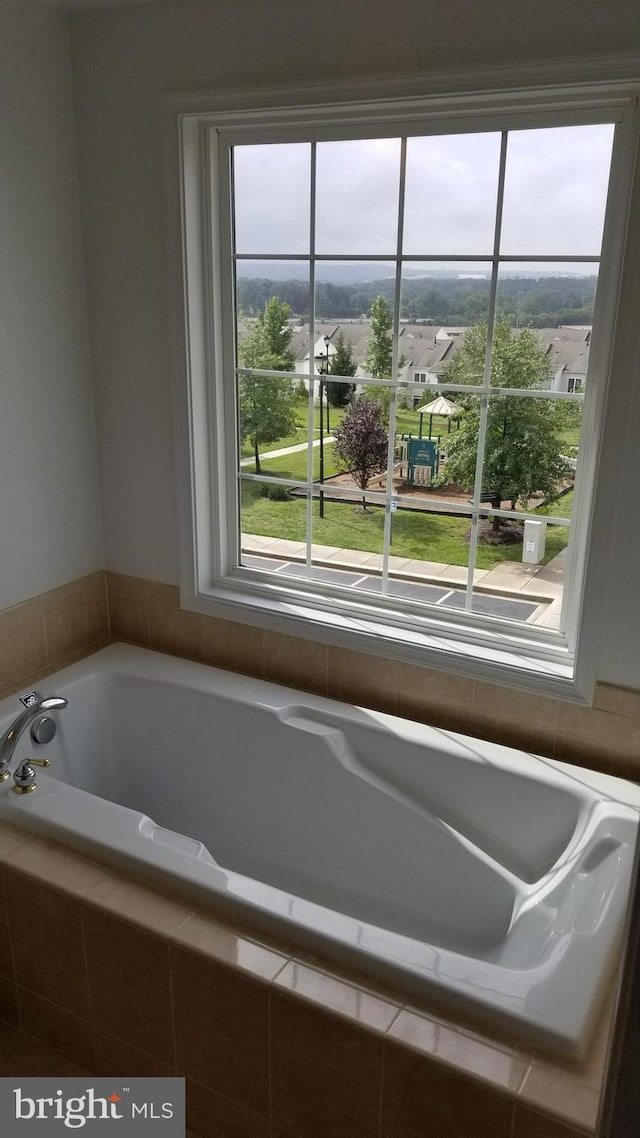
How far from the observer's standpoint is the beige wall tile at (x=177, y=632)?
2.83 metres

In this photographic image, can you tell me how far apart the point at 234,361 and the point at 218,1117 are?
79.9 inches

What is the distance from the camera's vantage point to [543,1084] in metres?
1.39

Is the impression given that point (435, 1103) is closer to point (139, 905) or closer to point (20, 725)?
point (139, 905)

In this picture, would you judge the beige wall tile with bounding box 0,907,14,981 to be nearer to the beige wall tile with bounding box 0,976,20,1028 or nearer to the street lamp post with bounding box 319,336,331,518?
the beige wall tile with bounding box 0,976,20,1028

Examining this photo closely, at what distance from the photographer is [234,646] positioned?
9.07 ft

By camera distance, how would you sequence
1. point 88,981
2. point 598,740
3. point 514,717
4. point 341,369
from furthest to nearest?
point 341,369 → point 514,717 → point 598,740 → point 88,981

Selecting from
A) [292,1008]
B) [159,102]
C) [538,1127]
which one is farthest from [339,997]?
[159,102]

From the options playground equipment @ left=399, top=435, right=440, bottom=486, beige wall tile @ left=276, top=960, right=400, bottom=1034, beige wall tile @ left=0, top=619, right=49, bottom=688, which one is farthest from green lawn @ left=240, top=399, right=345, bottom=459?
beige wall tile @ left=276, top=960, right=400, bottom=1034

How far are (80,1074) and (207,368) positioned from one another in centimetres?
195

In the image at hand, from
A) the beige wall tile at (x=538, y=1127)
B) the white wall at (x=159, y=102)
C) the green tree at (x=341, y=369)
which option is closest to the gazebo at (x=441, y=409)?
the green tree at (x=341, y=369)

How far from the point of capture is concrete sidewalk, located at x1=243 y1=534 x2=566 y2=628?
234 cm

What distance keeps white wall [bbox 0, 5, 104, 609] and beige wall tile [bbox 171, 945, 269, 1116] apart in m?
1.37

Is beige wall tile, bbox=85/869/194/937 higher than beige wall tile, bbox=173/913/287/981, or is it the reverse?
beige wall tile, bbox=85/869/194/937

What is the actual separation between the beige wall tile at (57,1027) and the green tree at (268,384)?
1.63 metres
